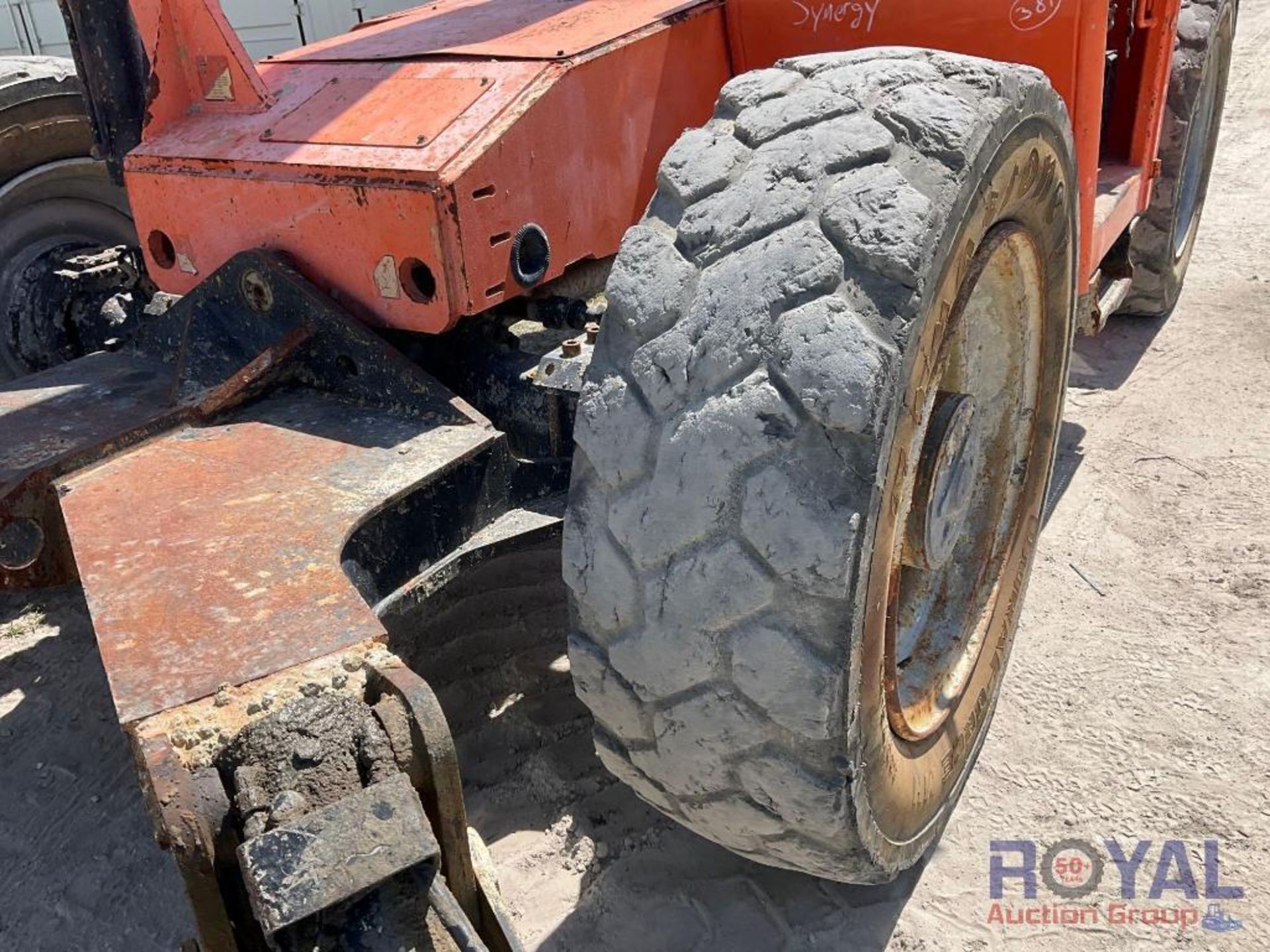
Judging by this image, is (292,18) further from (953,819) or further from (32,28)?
(953,819)

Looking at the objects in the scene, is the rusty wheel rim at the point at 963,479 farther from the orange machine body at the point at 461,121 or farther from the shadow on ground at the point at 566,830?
the orange machine body at the point at 461,121

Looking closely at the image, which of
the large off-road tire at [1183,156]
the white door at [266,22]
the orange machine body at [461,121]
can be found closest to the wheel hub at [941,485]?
the orange machine body at [461,121]

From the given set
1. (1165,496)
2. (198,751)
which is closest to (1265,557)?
(1165,496)

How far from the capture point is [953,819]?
2.50 meters

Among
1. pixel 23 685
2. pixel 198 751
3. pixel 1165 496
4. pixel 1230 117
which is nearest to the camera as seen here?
pixel 198 751

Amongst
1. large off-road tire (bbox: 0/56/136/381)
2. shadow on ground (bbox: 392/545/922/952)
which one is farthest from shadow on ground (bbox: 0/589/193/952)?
large off-road tire (bbox: 0/56/136/381)

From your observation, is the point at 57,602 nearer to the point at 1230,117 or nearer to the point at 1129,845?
the point at 1129,845

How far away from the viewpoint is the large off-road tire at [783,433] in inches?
59.8

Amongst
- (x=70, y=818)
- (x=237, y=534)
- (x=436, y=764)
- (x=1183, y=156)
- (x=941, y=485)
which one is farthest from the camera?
(x=1183, y=156)

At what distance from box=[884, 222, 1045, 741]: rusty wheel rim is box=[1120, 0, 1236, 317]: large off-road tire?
93.2 inches

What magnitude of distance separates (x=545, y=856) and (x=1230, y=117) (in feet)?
24.9

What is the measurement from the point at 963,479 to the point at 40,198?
121 inches

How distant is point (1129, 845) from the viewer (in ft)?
7.84

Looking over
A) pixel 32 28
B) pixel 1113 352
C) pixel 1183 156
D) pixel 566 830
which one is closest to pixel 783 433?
pixel 566 830
